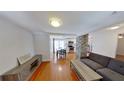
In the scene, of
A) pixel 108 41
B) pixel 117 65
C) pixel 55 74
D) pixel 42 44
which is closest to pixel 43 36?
pixel 42 44

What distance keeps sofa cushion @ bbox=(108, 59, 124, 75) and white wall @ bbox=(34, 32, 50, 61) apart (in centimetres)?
390

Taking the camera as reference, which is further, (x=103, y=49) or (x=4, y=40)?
(x=103, y=49)

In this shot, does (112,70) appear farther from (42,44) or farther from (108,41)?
(42,44)

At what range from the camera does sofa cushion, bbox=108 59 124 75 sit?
7.52 ft

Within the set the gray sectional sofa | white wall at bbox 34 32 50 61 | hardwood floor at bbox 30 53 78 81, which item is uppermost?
white wall at bbox 34 32 50 61

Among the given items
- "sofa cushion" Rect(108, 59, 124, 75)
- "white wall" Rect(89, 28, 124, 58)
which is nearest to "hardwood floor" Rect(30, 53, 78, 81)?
"sofa cushion" Rect(108, 59, 124, 75)

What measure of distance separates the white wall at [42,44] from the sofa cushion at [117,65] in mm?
3898

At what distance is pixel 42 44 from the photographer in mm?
5305

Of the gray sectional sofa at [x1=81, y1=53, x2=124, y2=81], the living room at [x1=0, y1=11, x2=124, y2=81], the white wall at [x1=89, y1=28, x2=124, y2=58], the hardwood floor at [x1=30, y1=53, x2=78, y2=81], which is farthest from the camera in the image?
the white wall at [x1=89, y1=28, x2=124, y2=58]

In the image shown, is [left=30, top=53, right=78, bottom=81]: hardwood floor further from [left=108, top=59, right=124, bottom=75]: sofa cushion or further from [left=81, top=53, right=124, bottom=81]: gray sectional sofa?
[left=108, top=59, right=124, bottom=75]: sofa cushion
